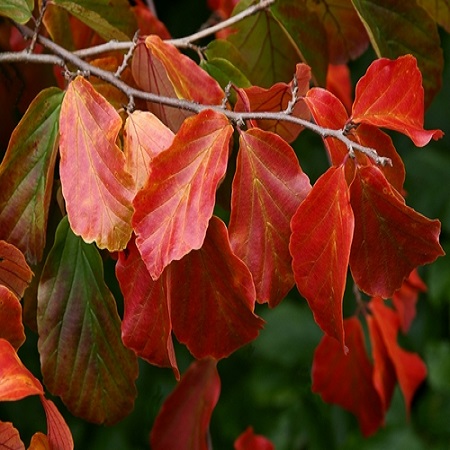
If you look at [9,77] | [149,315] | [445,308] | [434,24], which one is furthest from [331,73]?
[445,308]

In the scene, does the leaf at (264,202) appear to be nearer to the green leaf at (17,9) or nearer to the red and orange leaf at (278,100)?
the red and orange leaf at (278,100)

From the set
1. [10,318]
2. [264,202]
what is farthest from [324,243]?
[10,318]

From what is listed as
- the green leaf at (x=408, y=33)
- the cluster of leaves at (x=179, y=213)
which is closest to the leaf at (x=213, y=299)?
the cluster of leaves at (x=179, y=213)

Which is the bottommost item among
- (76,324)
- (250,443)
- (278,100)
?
(250,443)

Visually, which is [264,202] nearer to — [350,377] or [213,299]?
[213,299]

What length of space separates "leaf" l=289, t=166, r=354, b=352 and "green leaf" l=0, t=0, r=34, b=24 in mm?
Result: 212

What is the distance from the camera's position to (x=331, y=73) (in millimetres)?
812

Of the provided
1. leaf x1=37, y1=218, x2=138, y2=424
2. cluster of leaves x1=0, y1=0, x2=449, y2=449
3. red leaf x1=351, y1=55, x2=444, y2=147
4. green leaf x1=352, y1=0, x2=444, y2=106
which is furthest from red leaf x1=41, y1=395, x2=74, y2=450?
green leaf x1=352, y1=0, x2=444, y2=106

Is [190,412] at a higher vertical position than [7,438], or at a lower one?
lower

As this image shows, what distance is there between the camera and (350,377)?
0.68 meters

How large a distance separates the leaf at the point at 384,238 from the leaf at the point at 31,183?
176 millimetres

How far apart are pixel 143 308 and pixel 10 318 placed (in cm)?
7

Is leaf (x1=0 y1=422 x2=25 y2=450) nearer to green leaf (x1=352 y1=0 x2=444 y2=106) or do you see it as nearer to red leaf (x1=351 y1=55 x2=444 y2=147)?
red leaf (x1=351 y1=55 x2=444 y2=147)

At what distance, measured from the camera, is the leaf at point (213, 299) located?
1.38 ft
